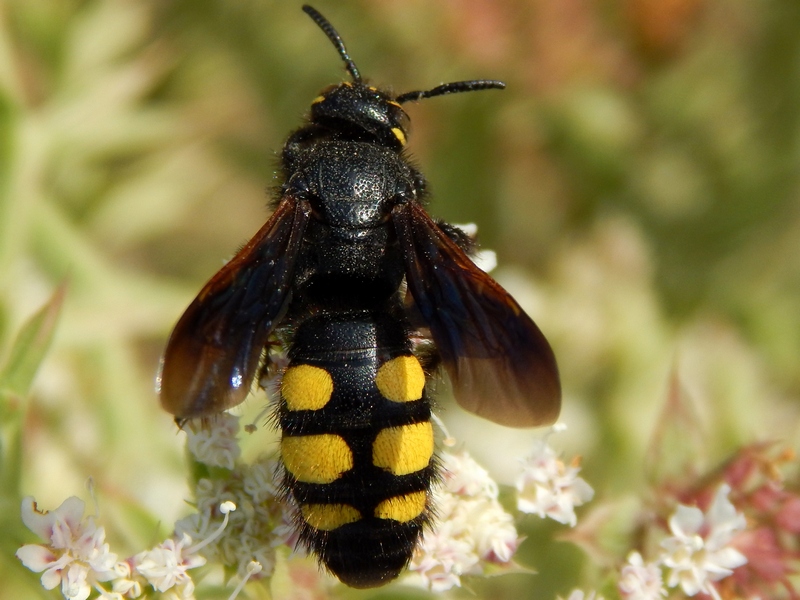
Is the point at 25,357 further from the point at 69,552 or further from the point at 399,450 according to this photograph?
the point at 399,450

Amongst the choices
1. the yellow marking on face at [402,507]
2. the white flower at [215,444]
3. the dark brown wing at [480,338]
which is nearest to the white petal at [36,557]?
the white flower at [215,444]

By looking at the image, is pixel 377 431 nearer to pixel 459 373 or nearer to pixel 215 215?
pixel 459 373

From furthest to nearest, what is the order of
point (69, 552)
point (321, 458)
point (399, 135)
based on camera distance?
point (399, 135) < point (69, 552) < point (321, 458)

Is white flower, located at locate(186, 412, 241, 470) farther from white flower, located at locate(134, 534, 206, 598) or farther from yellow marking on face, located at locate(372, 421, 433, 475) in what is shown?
yellow marking on face, located at locate(372, 421, 433, 475)

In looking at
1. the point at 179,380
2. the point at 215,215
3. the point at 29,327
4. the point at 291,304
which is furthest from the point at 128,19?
the point at 179,380

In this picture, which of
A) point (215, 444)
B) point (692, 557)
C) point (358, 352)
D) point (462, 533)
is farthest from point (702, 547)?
point (215, 444)

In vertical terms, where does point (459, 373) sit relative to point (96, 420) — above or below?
above

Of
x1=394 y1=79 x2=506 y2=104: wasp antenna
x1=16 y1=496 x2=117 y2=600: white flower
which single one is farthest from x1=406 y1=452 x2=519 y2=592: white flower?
x1=394 y1=79 x2=506 y2=104: wasp antenna
